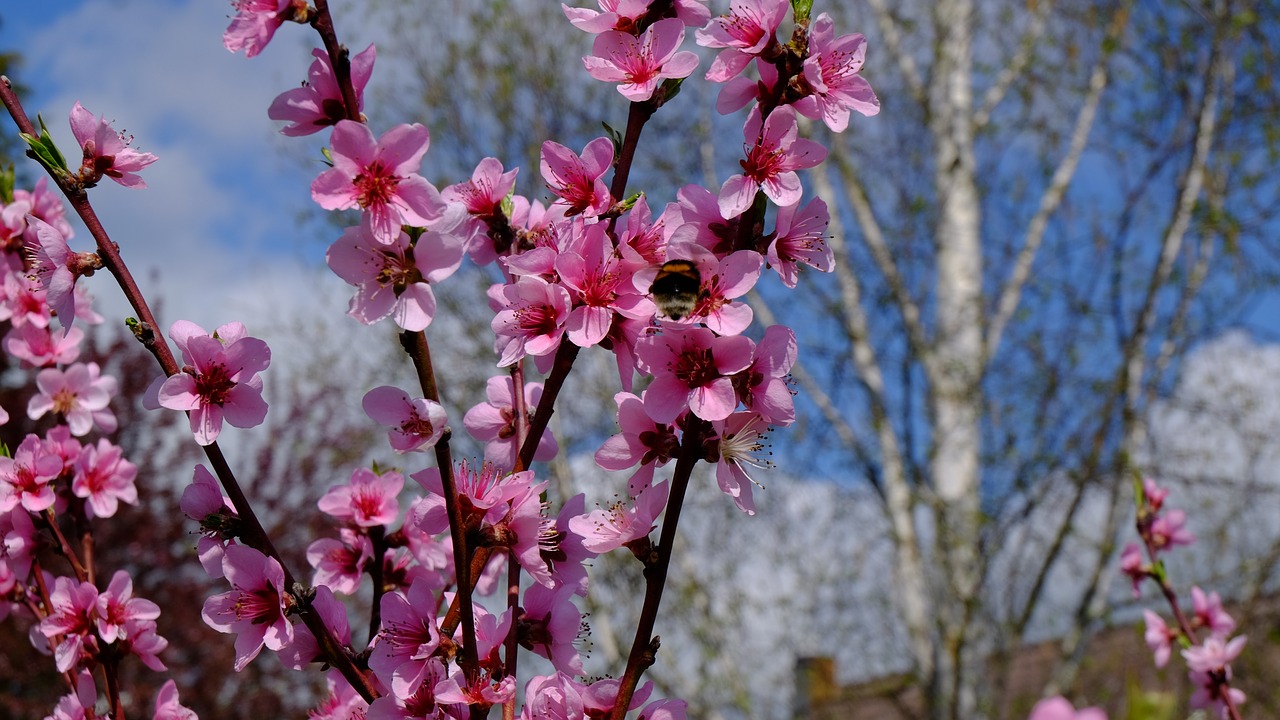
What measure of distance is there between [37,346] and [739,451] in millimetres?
1551

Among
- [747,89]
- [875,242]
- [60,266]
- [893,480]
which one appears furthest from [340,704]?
[875,242]

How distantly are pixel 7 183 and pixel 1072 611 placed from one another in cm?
748

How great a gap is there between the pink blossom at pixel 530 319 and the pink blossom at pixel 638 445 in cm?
12

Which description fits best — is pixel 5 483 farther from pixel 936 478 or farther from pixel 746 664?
pixel 746 664

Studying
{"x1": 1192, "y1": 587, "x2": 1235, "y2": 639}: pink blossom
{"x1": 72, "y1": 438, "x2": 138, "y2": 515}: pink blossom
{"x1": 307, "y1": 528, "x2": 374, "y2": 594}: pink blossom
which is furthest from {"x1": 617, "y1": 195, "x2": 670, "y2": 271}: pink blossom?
{"x1": 1192, "y1": 587, "x2": 1235, "y2": 639}: pink blossom

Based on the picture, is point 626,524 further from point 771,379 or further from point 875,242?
point 875,242

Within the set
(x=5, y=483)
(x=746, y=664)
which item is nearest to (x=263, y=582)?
(x=5, y=483)

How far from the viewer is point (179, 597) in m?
8.27

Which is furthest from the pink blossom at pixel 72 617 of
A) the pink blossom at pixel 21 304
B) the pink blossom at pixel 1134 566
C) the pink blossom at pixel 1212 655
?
the pink blossom at pixel 1134 566

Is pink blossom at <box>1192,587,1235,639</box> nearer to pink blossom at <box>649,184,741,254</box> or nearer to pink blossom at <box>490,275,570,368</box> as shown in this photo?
pink blossom at <box>649,184,741,254</box>

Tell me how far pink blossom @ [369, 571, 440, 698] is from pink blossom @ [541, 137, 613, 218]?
22.2 inches

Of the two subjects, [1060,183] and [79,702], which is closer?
[79,702]

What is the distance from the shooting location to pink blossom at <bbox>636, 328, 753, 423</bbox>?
1181 mm

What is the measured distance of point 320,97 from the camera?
1.23 meters
